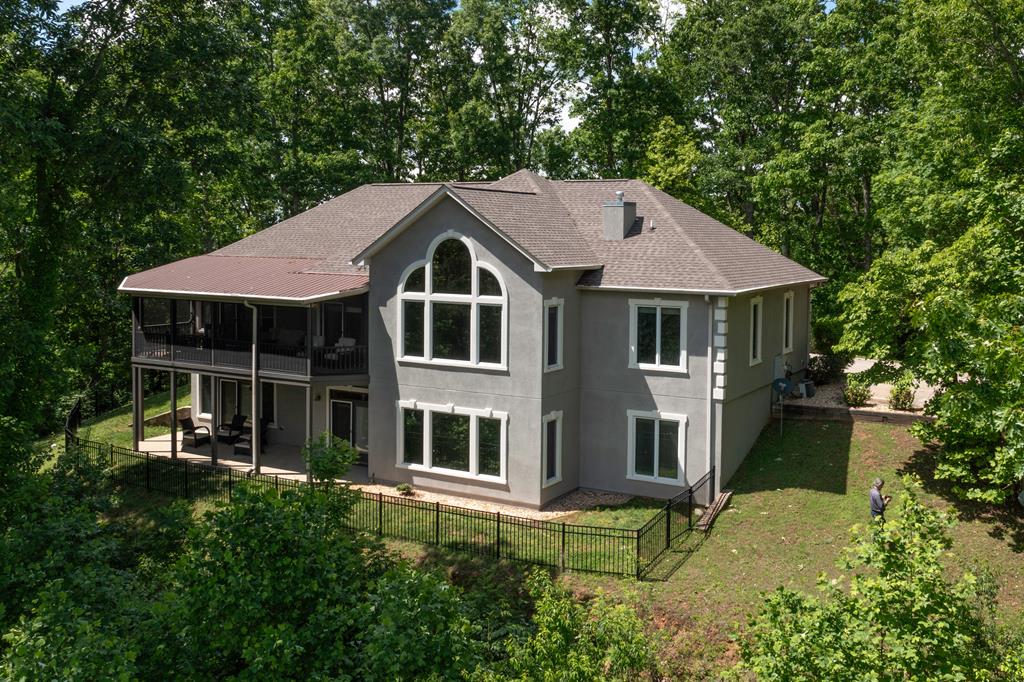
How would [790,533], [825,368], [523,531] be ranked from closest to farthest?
[790,533]
[523,531]
[825,368]

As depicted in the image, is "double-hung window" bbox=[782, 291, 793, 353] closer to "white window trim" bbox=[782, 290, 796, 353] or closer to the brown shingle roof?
"white window trim" bbox=[782, 290, 796, 353]

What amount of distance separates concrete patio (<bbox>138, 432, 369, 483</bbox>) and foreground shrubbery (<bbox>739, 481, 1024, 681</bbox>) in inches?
657

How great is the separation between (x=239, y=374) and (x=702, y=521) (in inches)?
552

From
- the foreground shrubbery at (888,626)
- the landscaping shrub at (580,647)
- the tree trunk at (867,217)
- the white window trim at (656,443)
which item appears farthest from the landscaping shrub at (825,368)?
the landscaping shrub at (580,647)

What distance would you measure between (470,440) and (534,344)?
10.6 feet

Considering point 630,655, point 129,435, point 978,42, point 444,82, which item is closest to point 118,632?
point 630,655

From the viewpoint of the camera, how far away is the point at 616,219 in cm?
2389

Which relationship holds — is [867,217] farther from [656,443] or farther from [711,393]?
[656,443]

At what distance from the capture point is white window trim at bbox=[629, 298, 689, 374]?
2145 centimetres

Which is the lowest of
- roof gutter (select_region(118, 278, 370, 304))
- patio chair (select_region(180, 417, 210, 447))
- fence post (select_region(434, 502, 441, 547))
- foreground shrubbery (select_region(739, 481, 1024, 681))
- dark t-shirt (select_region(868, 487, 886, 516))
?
fence post (select_region(434, 502, 441, 547))

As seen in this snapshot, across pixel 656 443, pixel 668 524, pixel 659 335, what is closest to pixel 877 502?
pixel 668 524

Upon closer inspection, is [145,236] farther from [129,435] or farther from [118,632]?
[118,632]

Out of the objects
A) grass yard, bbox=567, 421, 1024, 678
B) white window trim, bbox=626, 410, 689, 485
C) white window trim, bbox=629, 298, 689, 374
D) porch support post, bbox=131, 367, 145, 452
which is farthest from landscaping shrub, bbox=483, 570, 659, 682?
porch support post, bbox=131, 367, 145, 452

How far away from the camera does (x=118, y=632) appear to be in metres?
10.9
